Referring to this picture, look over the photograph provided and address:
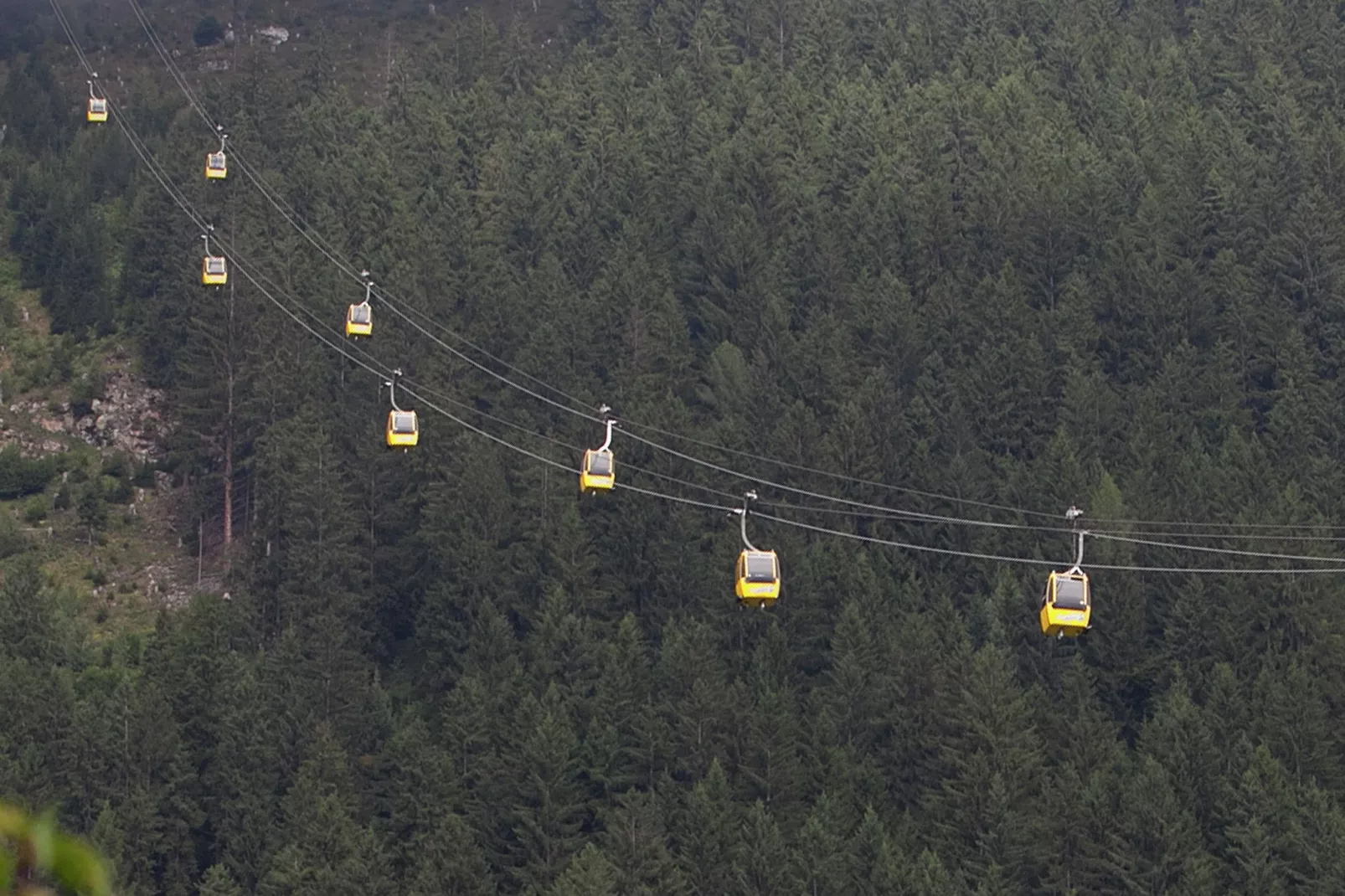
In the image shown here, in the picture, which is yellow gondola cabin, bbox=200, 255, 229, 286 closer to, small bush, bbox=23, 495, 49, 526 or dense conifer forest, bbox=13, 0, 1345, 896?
dense conifer forest, bbox=13, 0, 1345, 896

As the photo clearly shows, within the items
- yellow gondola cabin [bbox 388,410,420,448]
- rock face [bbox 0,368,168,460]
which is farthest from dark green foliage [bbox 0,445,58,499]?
yellow gondola cabin [bbox 388,410,420,448]

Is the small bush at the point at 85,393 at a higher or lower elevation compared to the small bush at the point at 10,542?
higher

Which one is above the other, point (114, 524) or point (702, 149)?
point (702, 149)

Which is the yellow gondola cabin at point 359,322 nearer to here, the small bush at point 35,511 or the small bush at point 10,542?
the small bush at point 10,542

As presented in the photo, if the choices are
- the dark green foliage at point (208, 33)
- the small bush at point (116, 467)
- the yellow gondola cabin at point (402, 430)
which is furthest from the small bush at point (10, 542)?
the dark green foliage at point (208, 33)

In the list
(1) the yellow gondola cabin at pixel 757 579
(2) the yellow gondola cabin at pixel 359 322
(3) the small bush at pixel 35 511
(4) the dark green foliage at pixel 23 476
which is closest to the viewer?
(1) the yellow gondola cabin at pixel 757 579

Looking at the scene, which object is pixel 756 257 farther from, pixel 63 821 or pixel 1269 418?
pixel 63 821

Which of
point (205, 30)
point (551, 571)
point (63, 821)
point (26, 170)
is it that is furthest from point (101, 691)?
point (205, 30)
